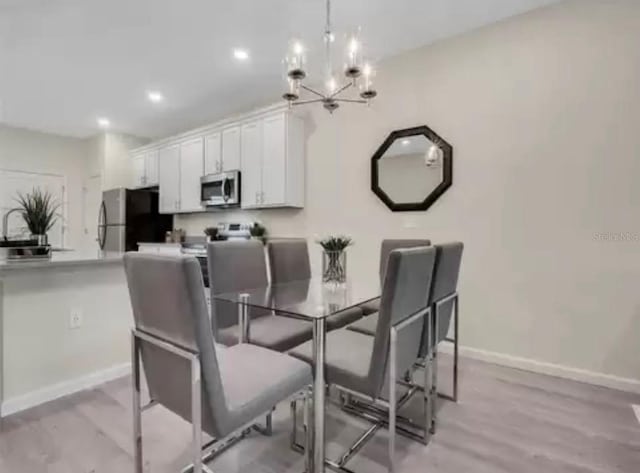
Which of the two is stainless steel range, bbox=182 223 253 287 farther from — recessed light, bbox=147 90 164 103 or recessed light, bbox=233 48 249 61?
recessed light, bbox=233 48 249 61

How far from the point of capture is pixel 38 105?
4699 mm

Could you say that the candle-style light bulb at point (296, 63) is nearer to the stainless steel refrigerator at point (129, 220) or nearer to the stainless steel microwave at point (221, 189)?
the stainless steel microwave at point (221, 189)

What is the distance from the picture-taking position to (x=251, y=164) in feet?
13.9

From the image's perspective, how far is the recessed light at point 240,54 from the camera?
3279 mm

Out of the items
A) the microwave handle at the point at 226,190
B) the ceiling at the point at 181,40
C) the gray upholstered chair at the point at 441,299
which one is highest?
the ceiling at the point at 181,40

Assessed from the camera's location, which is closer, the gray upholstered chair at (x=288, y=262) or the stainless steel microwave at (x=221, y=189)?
the gray upholstered chair at (x=288, y=262)

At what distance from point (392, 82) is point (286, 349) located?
274cm

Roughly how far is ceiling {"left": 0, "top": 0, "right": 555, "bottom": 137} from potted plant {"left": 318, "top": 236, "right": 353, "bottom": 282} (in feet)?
5.76

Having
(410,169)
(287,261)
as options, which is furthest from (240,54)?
(287,261)

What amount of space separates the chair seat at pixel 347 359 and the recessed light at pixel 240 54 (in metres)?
2.74

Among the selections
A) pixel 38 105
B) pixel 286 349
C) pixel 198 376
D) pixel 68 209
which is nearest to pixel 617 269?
pixel 286 349

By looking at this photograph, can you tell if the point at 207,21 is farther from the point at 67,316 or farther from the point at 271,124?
the point at 67,316

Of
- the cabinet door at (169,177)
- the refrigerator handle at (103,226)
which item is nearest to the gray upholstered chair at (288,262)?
the cabinet door at (169,177)

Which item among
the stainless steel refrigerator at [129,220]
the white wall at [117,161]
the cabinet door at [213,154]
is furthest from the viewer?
the white wall at [117,161]
